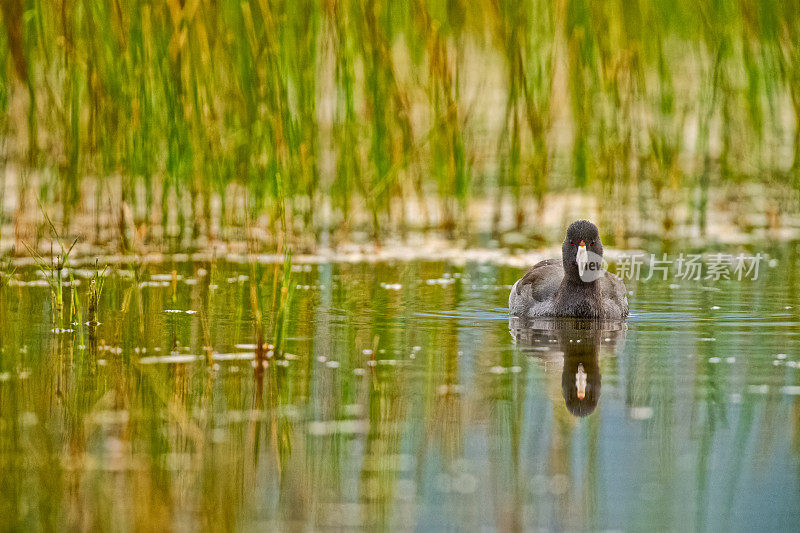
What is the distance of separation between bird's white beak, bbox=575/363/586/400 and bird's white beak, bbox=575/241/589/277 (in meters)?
1.80

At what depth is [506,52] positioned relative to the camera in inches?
424

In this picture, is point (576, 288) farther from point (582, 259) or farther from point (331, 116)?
point (331, 116)

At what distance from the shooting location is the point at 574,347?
798 cm

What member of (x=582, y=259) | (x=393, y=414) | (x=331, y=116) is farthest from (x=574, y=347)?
(x=331, y=116)

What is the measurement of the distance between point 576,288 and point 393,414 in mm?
3211

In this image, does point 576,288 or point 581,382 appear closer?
point 581,382

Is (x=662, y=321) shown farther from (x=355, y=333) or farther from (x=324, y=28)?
(x=324, y=28)

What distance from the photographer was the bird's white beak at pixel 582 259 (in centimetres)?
911

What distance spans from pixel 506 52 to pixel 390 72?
0.85m

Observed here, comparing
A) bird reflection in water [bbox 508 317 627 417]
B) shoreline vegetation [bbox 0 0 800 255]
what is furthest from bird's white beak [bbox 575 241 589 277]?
shoreline vegetation [bbox 0 0 800 255]

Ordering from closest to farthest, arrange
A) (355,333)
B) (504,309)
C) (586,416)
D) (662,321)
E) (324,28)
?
(586,416), (355,333), (662,321), (504,309), (324,28)

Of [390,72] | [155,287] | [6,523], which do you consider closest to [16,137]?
[155,287]

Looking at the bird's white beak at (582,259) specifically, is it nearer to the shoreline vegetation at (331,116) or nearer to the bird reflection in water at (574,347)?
the bird reflection in water at (574,347)

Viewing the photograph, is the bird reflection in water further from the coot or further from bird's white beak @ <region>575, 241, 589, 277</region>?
bird's white beak @ <region>575, 241, 589, 277</region>
